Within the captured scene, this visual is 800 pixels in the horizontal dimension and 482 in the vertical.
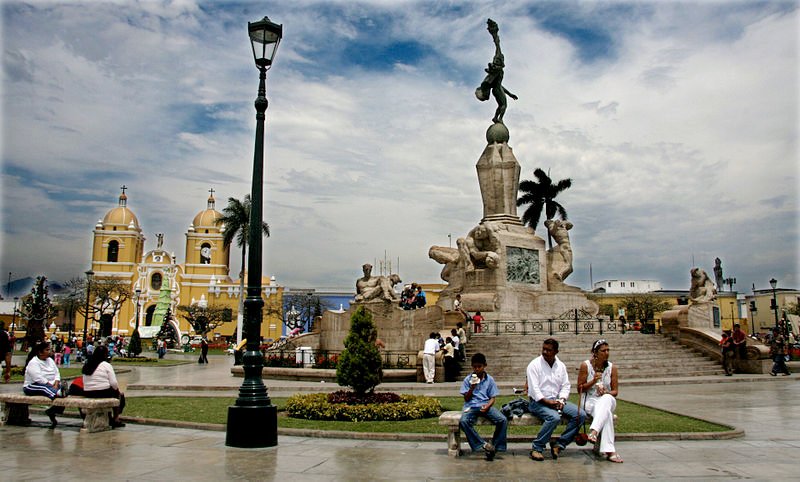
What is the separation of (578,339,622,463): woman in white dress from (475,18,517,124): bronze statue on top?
21.1m

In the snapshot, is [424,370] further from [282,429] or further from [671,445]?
[671,445]

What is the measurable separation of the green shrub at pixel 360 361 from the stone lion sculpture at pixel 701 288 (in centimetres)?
1751

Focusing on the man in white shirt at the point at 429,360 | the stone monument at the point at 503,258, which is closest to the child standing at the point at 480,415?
the man in white shirt at the point at 429,360

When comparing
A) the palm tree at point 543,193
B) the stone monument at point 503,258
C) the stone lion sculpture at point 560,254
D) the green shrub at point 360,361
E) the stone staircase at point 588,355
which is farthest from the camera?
the palm tree at point 543,193

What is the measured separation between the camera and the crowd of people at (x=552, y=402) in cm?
710

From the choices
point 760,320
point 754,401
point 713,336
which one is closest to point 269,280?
point 760,320

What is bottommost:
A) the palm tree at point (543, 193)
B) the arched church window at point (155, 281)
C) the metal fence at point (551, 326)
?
the metal fence at point (551, 326)

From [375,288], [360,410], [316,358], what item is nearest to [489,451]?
[360,410]

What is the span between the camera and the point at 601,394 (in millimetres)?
7301

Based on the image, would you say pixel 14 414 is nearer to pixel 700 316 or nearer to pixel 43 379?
pixel 43 379

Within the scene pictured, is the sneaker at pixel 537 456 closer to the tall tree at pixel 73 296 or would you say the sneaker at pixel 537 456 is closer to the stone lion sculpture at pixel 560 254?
the stone lion sculpture at pixel 560 254

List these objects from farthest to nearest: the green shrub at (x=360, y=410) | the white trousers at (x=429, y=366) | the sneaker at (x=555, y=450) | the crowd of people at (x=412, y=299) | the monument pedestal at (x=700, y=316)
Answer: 1. the crowd of people at (x=412, y=299)
2. the monument pedestal at (x=700, y=316)
3. the white trousers at (x=429, y=366)
4. the green shrub at (x=360, y=410)
5. the sneaker at (x=555, y=450)

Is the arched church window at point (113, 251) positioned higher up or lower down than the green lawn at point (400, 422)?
higher up

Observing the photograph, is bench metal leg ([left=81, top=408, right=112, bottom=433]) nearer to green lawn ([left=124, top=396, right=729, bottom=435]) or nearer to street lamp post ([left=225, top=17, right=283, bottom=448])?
green lawn ([left=124, top=396, right=729, bottom=435])
